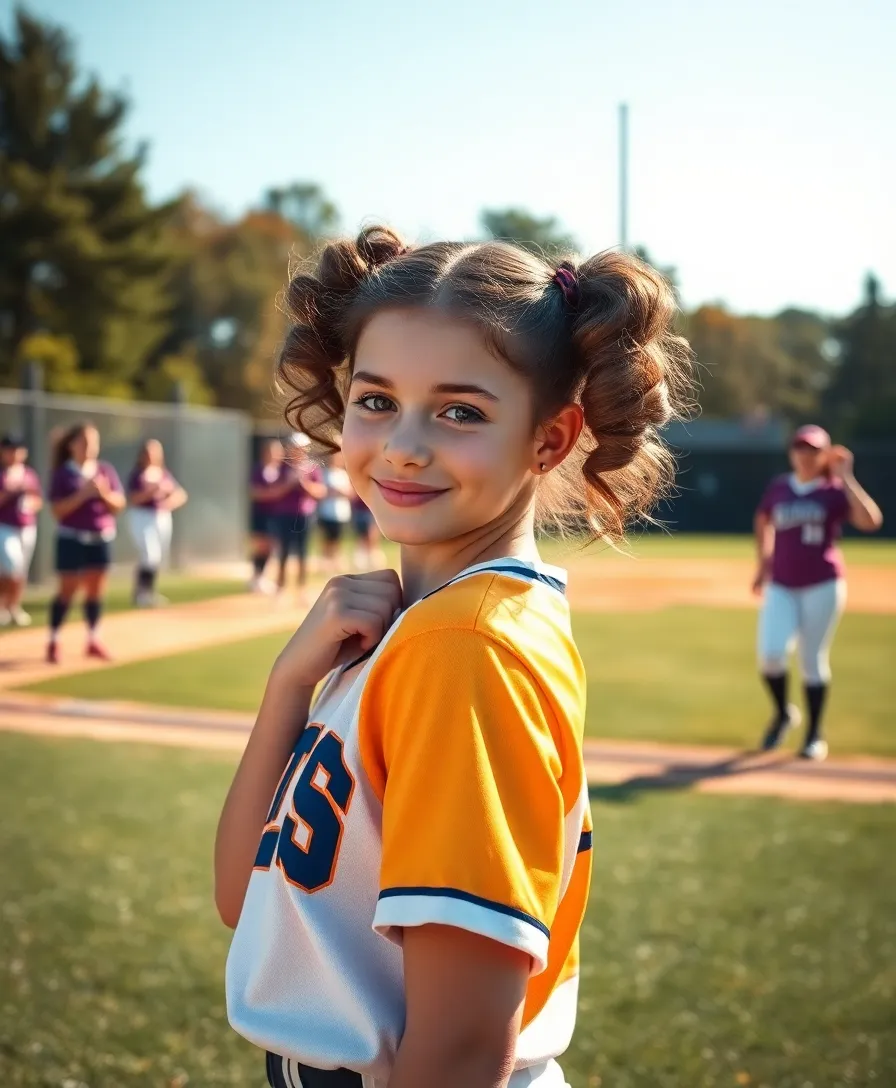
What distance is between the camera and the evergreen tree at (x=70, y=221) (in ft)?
117

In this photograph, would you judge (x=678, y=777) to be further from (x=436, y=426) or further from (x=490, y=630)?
(x=490, y=630)

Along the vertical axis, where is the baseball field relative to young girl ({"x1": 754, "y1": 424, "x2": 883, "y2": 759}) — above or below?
below

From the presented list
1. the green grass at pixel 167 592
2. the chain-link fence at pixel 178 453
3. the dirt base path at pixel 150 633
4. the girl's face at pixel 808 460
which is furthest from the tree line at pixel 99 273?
the girl's face at pixel 808 460

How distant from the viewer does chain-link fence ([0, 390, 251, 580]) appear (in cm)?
1512

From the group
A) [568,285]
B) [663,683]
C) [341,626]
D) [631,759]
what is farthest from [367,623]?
[663,683]

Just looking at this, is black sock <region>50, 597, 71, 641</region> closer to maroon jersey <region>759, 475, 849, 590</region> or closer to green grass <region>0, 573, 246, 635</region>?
green grass <region>0, 573, 246, 635</region>

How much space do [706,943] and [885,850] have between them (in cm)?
147

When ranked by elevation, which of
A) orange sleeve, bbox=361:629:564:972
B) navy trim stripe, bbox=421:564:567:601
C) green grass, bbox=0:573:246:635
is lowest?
green grass, bbox=0:573:246:635

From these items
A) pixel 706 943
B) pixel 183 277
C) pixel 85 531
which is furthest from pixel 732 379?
pixel 706 943

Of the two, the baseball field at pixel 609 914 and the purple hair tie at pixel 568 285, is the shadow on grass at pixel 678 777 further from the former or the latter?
the purple hair tie at pixel 568 285

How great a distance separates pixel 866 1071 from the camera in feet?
10.4

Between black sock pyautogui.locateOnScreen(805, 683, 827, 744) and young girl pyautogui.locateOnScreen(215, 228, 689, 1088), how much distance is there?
19.6ft

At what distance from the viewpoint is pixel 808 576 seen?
747 cm

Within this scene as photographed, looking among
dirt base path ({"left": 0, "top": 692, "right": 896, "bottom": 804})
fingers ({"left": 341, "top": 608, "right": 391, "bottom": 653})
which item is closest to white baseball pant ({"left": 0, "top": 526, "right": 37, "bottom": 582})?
dirt base path ({"left": 0, "top": 692, "right": 896, "bottom": 804})
